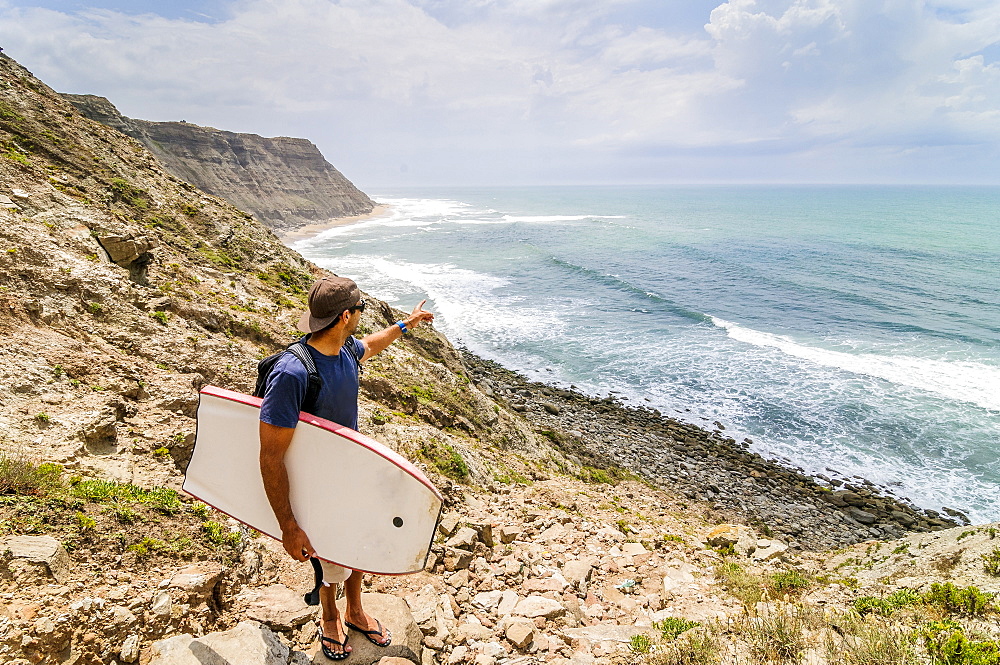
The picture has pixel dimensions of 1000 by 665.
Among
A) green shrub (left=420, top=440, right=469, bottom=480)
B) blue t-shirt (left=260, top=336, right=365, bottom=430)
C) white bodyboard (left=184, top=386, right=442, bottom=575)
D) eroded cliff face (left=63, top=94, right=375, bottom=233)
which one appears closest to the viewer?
blue t-shirt (left=260, top=336, right=365, bottom=430)

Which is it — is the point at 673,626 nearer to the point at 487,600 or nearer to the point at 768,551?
the point at 487,600

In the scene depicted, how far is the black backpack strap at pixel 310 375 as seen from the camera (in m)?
2.99

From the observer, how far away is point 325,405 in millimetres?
3131

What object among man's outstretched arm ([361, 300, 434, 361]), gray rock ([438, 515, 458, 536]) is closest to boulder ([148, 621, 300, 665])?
man's outstretched arm ([361, 300, 434, 361])

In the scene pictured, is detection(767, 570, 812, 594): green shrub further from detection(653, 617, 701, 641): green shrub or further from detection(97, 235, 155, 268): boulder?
detection(97, 235, 155, 268): boulder

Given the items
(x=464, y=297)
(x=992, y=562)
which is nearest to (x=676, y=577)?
(x=992, y=562)

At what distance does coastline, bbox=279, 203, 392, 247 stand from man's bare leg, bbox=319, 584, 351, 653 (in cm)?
5895

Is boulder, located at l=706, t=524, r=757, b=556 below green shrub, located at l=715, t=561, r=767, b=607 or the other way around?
below

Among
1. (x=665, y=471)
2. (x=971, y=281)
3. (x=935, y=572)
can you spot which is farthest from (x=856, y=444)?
(x=971, y=281)

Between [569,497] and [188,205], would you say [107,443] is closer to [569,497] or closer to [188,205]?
[569,497]

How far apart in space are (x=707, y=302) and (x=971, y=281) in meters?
25.9

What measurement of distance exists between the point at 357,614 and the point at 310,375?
1949mm

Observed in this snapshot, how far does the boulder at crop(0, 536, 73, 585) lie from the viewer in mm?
3031

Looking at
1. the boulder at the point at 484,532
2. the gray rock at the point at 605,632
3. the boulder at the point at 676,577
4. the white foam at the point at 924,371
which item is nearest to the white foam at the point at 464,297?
the white foam at the point at 924,371
